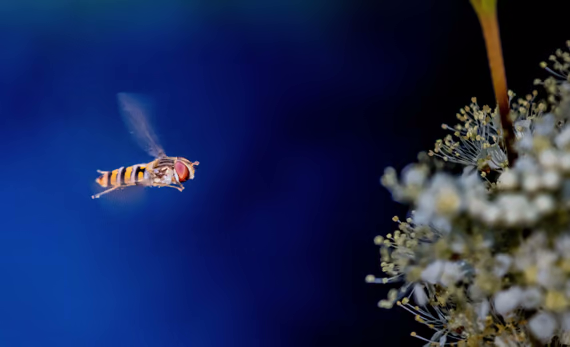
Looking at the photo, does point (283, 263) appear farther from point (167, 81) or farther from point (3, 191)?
point (3, 191)

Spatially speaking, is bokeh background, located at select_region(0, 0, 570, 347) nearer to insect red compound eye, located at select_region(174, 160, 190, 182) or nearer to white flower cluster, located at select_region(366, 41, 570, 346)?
insect red compound eye, located at select_region(174, 160, 190, 182)

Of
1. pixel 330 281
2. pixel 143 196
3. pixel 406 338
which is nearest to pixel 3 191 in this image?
pixel 143 196

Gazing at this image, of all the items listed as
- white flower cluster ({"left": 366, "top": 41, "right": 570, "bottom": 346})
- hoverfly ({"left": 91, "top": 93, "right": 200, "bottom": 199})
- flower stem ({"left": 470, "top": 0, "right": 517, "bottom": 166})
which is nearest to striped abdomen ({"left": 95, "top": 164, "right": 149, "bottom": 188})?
hoverfly ({"left": 91, "top": 93, "right": 200, "bottom": 199})

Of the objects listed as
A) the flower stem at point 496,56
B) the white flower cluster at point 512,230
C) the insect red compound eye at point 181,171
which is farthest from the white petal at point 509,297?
the insect red compound eye at point 181,171

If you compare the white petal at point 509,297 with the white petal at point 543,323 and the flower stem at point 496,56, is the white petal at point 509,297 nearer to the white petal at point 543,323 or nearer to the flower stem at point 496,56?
the white petal at point 543,323

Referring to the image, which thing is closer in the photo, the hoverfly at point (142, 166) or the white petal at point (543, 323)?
the white petal at point (543, 323)

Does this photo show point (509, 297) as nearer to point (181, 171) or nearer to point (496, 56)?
point (496, 56)
